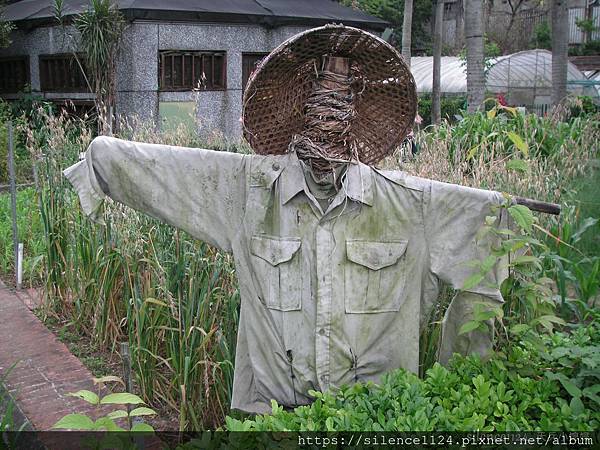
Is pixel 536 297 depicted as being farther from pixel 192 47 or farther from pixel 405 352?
pixel 192 47

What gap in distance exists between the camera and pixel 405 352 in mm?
2629

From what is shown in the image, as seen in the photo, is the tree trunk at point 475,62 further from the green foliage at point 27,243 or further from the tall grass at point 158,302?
the tall grass at point 158,302

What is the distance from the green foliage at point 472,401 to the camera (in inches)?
80.9

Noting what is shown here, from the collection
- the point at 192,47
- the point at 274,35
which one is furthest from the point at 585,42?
the point at 192,47

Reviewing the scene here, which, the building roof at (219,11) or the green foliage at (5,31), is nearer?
the building roof at (219,11)

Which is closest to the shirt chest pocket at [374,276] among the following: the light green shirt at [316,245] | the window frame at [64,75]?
the light green shirt at [316,245]

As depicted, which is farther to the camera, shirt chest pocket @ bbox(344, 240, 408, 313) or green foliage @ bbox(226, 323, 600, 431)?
shirt chest pocket @ bbox(344, 240, 408, 313)

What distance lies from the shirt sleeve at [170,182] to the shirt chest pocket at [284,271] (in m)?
0.19

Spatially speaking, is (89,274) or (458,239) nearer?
(458,239)

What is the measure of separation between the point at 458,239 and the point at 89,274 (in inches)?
122

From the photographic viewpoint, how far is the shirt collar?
2512 millimetres

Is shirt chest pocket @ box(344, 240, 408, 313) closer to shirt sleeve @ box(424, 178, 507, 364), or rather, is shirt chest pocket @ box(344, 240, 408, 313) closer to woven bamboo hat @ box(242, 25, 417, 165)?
shirt sleeve @ box(424, 178, 507, 364)

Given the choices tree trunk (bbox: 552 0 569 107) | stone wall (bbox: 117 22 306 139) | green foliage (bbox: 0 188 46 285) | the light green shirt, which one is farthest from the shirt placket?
tree trunk (bbox: 552 0 569 107)

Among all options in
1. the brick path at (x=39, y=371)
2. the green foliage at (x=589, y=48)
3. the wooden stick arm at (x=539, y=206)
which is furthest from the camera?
the green foliage at (x=589, y=48)
